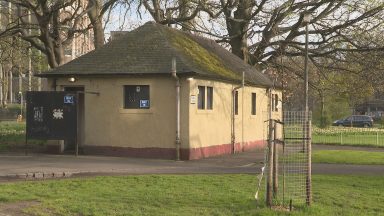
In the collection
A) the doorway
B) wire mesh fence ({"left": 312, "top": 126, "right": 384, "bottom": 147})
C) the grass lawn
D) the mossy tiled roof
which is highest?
the mossy tiled roof

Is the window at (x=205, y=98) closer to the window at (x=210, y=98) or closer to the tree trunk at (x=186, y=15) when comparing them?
the window at (x=210, y=98)

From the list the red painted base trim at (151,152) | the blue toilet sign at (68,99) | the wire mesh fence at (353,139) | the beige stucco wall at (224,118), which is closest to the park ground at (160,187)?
the red painted base trim at (151,152)

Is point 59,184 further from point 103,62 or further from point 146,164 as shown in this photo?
point 103,62

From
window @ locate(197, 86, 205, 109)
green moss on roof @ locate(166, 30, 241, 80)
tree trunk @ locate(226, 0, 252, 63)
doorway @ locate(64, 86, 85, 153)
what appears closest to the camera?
window @ locate(197, 86, 205, 109)

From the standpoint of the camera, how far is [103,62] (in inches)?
877

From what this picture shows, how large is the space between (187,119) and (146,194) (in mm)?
8846

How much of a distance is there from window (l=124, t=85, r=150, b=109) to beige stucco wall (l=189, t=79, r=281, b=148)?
1.62 m

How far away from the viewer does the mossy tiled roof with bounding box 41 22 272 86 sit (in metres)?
21.2

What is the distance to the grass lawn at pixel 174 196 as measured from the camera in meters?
10.4

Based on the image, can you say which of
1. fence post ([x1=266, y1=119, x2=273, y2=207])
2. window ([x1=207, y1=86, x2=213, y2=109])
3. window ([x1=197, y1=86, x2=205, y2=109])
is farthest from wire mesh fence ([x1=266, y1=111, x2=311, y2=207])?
window ([x1=207, y1=86, x2=213, y2=109])

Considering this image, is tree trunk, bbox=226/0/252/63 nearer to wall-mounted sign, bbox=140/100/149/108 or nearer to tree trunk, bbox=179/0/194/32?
tree trunk, bbox=179/0/194/32

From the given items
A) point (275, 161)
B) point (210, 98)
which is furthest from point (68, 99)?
point (275, 161)

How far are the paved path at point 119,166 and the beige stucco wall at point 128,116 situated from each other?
98 cm

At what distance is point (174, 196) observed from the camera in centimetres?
1191
